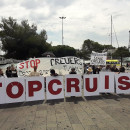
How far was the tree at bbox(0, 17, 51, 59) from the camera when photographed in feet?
161

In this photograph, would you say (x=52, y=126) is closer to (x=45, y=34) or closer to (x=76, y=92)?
(x=76, y=92)

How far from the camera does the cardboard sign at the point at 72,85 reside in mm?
8281

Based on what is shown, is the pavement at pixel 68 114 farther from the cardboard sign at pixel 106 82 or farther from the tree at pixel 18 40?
the tree at pixel 18 40

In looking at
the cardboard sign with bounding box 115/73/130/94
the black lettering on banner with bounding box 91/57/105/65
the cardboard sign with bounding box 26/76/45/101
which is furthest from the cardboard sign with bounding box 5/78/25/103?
the black lettering on banner with bounding box 91/57/105/65

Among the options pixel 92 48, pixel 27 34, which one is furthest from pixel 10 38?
pixel 92 48

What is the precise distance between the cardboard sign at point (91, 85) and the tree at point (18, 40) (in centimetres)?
4219

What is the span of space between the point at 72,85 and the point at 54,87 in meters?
0.87

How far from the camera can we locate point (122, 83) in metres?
8.99

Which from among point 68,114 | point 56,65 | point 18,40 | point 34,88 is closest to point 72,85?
point 34,88

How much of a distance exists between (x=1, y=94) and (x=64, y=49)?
67007 millimetres

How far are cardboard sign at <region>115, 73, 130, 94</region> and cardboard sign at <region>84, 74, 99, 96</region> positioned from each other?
44.4 inches

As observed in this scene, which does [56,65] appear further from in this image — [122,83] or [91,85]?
[122,83]

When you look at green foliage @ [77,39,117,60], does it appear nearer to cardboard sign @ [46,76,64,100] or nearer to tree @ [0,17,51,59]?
tree @ [0,17,51,59]

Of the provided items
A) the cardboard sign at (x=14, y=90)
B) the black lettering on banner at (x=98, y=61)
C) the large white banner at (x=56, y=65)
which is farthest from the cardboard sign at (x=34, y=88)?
the black lettering on banner at (x=98, y=61)
